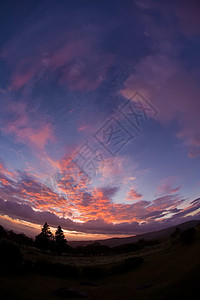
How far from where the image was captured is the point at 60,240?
159 feet

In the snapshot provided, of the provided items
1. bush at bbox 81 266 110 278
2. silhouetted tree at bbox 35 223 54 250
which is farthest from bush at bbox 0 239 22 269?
silhouetted tree at bbox 35 223 54 250

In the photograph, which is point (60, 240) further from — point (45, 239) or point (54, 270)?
point (54, 270)

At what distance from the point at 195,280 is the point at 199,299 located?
178 centimetres

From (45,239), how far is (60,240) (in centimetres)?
515

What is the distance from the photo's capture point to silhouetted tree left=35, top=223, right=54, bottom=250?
45.4 m

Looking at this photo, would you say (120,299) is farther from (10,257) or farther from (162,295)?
(10,257)

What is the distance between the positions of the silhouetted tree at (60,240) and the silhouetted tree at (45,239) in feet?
5.69

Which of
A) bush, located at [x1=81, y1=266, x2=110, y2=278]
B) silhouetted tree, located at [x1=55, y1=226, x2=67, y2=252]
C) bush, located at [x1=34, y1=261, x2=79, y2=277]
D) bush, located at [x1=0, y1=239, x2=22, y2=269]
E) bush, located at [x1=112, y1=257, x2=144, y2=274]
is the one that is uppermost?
bush, located at [x1=0, y1=239, x2=22, y2=269]

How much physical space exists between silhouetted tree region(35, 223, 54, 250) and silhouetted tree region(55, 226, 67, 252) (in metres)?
1.74

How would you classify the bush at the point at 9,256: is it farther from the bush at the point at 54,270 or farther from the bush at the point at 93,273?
the bush at the point at 93,273

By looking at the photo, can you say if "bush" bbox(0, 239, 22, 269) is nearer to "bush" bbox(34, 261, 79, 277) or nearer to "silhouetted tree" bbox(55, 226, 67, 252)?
"bush" bbox(34, 261, 79, 277)

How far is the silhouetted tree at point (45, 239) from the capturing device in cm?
4538

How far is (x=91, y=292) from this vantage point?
11.5 m

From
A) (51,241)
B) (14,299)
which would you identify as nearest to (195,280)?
(14,299)
